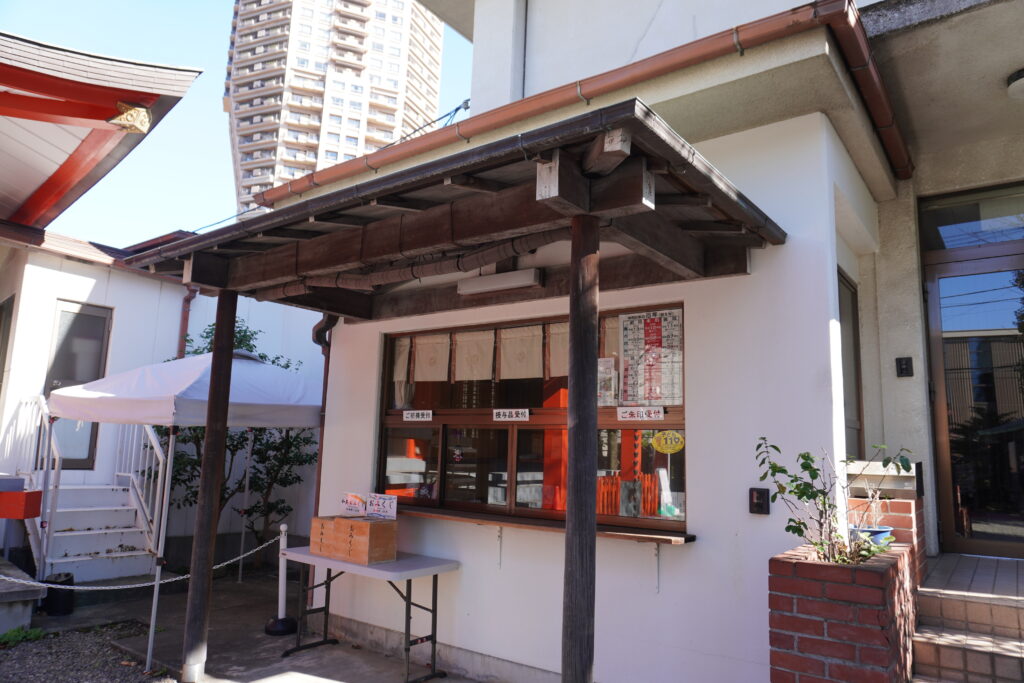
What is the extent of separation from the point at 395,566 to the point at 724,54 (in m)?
4.55

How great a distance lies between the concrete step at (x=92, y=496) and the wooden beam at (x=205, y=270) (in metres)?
4.40

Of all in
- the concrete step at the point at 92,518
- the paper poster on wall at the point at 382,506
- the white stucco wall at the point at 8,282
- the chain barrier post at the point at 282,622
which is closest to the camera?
the paper poster on wall at the point at 382,506

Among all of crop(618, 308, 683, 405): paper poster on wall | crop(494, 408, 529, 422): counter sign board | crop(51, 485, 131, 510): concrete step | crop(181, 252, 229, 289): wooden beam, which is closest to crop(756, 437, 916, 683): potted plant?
crop(618, 308, 683, 405): paper poster on wall

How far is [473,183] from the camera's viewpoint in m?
3.59

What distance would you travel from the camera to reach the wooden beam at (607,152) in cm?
295

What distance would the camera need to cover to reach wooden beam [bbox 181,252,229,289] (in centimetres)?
553

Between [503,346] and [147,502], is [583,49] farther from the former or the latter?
[147,502]

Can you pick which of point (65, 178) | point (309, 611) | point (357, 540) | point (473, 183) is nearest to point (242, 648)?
point (309, 611)

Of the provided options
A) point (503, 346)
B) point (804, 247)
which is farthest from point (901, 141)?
point (503, 346)

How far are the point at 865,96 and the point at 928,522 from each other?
3.44m

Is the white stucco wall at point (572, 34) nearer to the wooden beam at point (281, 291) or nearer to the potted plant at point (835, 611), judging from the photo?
the wooden beam at point (281, 291)

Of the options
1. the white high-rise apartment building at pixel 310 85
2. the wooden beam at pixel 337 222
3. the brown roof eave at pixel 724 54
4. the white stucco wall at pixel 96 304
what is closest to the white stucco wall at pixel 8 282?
the white stucco wall at pixel 96 304

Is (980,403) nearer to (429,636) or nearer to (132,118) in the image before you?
(429,636)

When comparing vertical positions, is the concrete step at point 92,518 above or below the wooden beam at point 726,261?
below
